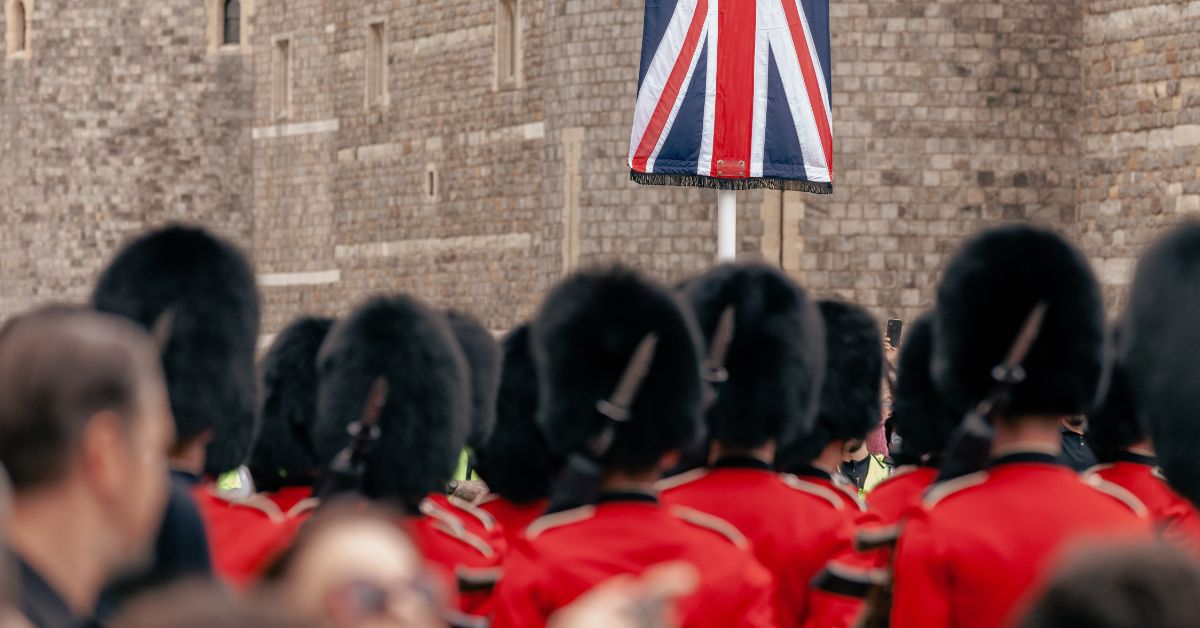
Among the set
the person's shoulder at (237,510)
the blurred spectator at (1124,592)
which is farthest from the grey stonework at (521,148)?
the blurred spectator at (1124,592)

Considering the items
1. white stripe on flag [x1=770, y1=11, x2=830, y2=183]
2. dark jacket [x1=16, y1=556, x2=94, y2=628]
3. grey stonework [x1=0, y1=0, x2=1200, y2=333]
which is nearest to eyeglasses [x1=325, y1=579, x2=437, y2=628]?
dark jacket [x1=16, y1=556, x2=94, y2=628]

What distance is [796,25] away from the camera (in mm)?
11312

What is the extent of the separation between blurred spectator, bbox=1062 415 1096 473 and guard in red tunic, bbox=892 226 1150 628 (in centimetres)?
236

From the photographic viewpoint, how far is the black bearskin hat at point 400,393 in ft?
14.7

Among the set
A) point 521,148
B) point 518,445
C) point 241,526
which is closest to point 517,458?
point 518,445

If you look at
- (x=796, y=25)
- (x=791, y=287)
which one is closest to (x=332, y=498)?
(x=791, y=287)

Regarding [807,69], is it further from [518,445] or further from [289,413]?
[289,413]

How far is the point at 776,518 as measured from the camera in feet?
14.8

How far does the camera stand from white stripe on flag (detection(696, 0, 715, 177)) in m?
10.6

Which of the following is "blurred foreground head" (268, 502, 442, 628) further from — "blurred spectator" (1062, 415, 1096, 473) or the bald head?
"blurred spectator" (1062, 415, 1096, 473)

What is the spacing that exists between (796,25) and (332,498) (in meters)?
7.51

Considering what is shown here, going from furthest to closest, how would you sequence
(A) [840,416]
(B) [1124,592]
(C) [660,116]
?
1. (C) [660,116]
2. (A) [840,416]
3. (B) [1124,592]

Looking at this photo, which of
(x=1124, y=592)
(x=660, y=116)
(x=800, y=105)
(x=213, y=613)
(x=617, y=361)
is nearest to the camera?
(x=213, y=613)

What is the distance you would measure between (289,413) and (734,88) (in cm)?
581
